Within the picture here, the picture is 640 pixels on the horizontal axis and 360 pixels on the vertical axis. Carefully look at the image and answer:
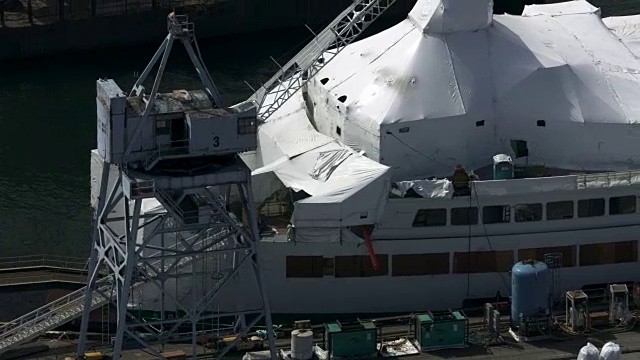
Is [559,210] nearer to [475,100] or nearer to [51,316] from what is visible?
[475,100]

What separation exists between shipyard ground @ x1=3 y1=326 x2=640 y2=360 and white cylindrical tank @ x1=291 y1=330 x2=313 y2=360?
1.85m

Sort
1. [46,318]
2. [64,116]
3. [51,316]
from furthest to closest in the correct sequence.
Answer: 1. [64,116]
2. [51,316]
3. [46,318]

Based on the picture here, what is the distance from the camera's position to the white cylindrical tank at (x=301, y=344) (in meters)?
60.3

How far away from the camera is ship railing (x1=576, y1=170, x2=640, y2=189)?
66.8 meters

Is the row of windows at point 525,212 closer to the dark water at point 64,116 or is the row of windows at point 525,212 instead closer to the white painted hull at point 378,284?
the white painted hull at point 378,284

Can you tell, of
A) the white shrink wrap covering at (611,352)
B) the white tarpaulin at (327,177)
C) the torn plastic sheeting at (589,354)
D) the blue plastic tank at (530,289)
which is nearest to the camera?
the torn plastic sheeting at (589,354)

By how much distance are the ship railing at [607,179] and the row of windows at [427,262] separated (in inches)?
112

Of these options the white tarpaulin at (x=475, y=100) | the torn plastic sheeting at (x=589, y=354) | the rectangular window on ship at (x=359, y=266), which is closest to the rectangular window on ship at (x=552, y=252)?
the white tarpaulin at (x=475, y=100)

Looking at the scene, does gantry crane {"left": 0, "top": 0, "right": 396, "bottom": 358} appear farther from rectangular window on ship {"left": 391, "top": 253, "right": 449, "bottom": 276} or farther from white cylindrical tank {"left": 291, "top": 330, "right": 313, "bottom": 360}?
rectangular window on ship {"left": 391, "top": 253, "right": 449, "bottom": 276}

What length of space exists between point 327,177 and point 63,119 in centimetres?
3251

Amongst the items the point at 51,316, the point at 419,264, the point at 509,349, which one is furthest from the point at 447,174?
the point at 51,316

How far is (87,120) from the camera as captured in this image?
A: 94000 mm

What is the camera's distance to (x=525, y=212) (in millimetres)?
67062

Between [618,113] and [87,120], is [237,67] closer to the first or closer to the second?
[87,120]
